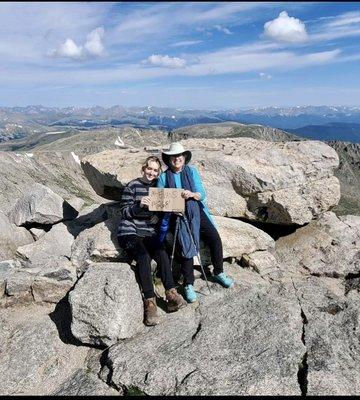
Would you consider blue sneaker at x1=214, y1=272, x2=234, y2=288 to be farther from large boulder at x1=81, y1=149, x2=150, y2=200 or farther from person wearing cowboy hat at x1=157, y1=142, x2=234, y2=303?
large boulder at x1=81, y1=149, x2=150, y2=200

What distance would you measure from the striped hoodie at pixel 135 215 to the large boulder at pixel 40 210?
6788 mm

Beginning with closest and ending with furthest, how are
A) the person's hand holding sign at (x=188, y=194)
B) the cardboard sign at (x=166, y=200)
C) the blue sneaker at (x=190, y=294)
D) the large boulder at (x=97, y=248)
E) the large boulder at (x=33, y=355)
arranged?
the large boulder at (x=33, y=355), the cardboard sign at (x=166, y=200), the person's hand holding sign at (x=188, y=194), the blue sneaker at (x=190, y=294), the large boulder at (x=97, y=248)

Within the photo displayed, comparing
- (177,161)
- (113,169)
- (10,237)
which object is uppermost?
(177,161)

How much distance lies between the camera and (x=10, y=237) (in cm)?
1886

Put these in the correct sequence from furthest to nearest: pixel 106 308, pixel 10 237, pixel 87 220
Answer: pixel 87 220
pixel 10 237
pixel 106 308

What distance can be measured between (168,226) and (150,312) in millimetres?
3004

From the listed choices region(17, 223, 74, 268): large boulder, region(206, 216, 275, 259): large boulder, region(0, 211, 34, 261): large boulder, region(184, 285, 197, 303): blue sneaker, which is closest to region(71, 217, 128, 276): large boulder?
region(17, 223, 74, 268): large boulder

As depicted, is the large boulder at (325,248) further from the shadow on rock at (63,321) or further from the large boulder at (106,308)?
the shadow on rock at (63,321)

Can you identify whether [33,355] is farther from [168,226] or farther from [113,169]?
[113,169]

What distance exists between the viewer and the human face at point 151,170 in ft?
47.9

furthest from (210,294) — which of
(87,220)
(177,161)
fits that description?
(87,220)

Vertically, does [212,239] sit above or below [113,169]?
below

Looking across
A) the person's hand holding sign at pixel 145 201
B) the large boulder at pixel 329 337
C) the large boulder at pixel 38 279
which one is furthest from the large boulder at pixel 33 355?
the large boulder at pixel 329 337

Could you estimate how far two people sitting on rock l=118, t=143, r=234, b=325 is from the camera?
14.0 m
